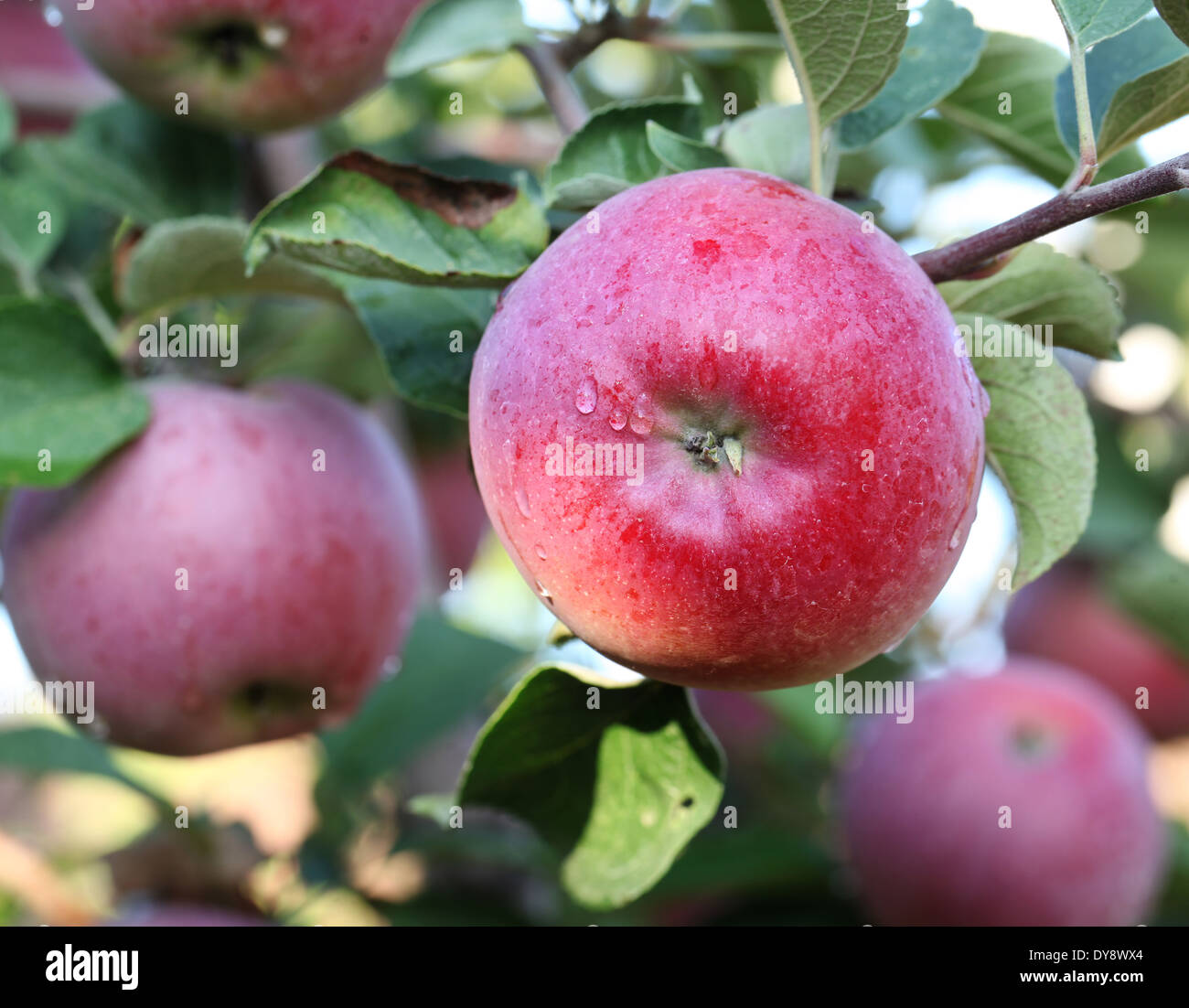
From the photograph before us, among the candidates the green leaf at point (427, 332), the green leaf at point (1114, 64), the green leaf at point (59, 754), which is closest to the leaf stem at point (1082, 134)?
the green leaf at point (1114, 64)

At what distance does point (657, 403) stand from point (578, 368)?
4 centimetres

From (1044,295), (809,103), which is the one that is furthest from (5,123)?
(1044,295)

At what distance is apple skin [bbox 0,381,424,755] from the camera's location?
938mm

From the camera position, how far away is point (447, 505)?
1.79 metres

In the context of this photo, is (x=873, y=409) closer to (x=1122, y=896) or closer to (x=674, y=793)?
(x=674, y=793)

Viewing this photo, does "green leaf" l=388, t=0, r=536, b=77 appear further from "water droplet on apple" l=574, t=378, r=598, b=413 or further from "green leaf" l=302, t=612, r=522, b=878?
"green leaf" l=302, t=612, r=522, b=878

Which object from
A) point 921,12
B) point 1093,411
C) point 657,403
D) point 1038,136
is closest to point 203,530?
point 657,403

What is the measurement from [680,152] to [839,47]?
104 mm

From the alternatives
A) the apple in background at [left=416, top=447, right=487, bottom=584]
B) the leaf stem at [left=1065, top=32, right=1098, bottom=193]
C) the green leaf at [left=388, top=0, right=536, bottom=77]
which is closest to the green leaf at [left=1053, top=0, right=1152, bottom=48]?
the leaf stem at [left=1065, top=32, right=1098, bottom=193]

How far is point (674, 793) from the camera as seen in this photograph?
0.81 meters

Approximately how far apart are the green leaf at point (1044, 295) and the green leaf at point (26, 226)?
2.91ft

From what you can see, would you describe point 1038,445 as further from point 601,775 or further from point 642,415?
point 601,775

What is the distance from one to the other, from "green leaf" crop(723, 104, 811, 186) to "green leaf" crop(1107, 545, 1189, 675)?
126cm

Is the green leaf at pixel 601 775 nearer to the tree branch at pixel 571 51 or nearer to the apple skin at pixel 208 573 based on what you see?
the apple skin at pixel 208 573
